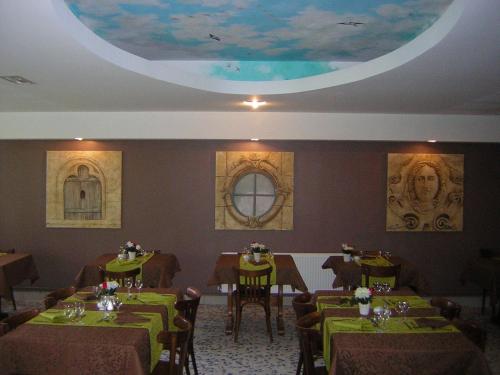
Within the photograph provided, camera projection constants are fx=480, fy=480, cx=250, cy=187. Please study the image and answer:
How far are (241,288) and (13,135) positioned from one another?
426 centimetres

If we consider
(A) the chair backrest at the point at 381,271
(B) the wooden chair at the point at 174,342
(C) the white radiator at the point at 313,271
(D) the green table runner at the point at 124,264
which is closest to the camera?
(B) the wooden chair at the point at 174,342

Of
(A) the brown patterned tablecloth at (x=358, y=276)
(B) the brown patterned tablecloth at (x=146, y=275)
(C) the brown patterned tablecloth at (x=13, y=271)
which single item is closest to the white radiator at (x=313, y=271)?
(A) the brown patterned tablecloth at (x=358, y=276)

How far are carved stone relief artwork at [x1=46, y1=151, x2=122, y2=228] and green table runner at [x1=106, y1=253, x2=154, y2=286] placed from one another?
1384 millimetres

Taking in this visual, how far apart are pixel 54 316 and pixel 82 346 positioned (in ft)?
2.04

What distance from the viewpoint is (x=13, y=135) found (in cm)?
717

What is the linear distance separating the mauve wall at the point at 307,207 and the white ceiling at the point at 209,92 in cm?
73

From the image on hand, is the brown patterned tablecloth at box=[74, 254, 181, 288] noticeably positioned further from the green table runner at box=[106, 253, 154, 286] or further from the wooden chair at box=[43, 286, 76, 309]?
the wooden chair at box=[43, 286, 76, 309]

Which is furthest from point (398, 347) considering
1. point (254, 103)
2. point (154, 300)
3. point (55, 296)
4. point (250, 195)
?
point (250, 195)

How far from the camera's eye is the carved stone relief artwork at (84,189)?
7.33 metres

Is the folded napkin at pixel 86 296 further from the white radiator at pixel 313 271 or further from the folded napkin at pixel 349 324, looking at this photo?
the white radiator at pixel 313 271

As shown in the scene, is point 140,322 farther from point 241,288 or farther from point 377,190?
point 377,190

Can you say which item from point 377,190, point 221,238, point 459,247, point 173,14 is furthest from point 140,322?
point 459,247

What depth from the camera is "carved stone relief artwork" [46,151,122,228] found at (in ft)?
24.0

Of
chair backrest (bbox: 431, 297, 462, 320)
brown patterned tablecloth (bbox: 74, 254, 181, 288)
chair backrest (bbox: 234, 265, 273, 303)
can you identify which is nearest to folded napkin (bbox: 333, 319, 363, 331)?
chair backrest (bbox: 431, 297, 462, 320)
